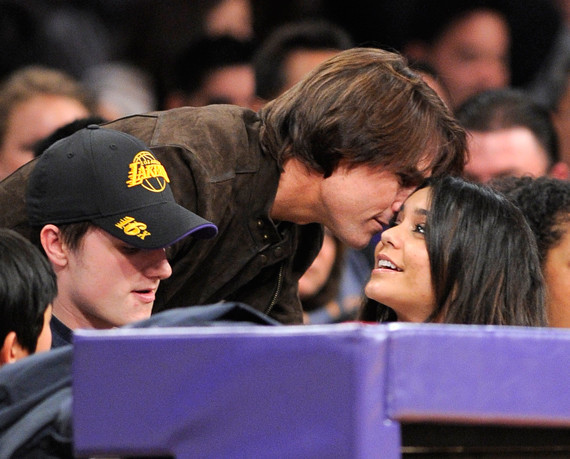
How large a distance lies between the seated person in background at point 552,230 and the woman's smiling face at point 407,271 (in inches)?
13.2

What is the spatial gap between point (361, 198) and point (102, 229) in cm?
71

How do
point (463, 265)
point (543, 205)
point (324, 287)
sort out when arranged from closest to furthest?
point (463, 265)
point (543, 205)
point (324, 287)

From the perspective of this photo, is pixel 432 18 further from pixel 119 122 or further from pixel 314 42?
pixel 119 122

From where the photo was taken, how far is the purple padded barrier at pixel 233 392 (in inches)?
39.7

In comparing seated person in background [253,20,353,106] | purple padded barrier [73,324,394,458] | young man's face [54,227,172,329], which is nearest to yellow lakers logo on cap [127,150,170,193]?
young man's face [54,227,172,329]

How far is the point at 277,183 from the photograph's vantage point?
7.87 feet

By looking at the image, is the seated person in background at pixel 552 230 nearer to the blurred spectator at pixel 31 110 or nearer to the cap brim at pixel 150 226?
the cap brim at pixel 150 226

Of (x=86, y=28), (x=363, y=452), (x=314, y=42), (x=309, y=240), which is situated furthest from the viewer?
(x=86, y=28)

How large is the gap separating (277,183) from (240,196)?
0.10 metres

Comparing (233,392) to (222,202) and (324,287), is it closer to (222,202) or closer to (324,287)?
(222,202)


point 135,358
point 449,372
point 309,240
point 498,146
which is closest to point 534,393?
point 449,372

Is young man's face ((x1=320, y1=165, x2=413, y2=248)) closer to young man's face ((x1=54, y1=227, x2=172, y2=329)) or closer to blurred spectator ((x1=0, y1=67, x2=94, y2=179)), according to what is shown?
young man's face ((x1=54, y1=227, x2=172, y2=329))

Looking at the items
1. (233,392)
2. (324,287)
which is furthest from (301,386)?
(324,287)

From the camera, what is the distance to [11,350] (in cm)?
149
